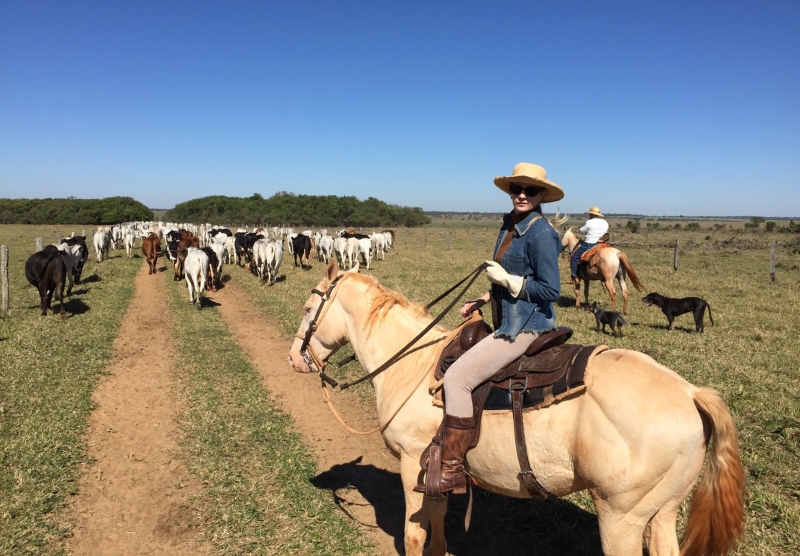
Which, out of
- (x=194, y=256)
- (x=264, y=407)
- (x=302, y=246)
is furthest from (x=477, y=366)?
(x=302, y=246)

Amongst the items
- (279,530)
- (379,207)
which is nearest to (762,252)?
(279,530)

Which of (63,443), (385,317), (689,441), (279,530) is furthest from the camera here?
(63,443)

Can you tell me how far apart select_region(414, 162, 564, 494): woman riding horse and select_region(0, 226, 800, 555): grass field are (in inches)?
70.3

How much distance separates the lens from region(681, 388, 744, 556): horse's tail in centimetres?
266

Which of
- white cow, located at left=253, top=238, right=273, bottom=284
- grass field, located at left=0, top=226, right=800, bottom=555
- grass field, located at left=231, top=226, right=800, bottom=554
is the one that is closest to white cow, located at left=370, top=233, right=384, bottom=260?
grass field, located at left=231, top=226, right=800, bottom=554

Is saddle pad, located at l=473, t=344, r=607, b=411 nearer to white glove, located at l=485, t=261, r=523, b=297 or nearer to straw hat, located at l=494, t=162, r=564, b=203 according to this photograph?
white glove, located at l=485, t=261, r=523, b=297

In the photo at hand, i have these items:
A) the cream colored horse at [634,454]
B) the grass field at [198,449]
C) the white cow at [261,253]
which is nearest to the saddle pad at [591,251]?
the grass field at [198,449]

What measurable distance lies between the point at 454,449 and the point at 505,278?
124 cm

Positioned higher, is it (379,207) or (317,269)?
(379,207)

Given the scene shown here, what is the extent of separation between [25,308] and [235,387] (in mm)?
9760

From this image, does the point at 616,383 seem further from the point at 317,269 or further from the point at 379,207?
the point at 379,207

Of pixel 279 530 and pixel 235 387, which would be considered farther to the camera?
pixel 235 387

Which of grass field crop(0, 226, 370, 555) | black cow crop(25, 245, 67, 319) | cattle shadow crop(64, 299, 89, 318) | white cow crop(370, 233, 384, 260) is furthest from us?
white cow crop(370, 233, 384, 260)

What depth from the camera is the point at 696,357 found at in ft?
28.0
